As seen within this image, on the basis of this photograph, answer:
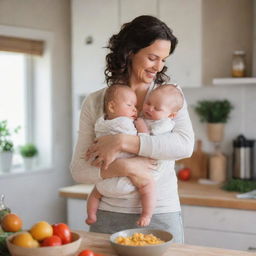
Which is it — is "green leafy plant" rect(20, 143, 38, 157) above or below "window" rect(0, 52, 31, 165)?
below

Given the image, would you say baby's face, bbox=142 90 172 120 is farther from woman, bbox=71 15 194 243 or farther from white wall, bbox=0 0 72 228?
white wall, bbox=0 0 72 228

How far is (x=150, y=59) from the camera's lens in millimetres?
2037

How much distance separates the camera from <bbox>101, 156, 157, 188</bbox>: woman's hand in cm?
195

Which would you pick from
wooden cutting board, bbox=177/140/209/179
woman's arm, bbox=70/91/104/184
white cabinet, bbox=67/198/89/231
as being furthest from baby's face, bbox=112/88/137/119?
wooden cutting board, bbox=177/140/209/179

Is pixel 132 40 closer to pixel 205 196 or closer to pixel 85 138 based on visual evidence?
pixel 85 138

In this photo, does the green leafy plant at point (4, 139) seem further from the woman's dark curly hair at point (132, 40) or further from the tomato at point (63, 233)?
the tomato at point (63, 233)

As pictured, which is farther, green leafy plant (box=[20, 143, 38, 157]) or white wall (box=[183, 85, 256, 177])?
green leafy plant (box=[20, 143, 38, 157])

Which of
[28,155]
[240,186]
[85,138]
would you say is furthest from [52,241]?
[28,155]

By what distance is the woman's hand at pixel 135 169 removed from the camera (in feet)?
6.41

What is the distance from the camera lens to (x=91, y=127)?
2.10 metres

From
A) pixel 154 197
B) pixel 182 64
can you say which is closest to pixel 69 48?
pixel 182 64

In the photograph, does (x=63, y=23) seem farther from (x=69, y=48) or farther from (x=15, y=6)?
(x=15, y=6)

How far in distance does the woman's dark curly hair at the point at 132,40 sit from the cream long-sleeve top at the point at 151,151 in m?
0.11

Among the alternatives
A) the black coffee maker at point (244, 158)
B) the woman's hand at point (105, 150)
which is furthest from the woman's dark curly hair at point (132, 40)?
the black coffee maker at point (244, 158)
